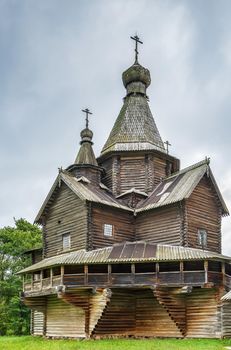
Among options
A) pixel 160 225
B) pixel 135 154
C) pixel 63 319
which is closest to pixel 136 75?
pixel 135 154

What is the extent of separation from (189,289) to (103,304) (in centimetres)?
460

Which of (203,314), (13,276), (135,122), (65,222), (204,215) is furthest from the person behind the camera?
(13,276)

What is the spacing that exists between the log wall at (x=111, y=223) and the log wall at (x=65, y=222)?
628mm

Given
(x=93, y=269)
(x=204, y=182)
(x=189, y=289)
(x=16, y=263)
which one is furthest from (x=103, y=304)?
(x=16, y=263)

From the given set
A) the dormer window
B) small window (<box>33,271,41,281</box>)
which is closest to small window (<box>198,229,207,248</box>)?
the dormer window

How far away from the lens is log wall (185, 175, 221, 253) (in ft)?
93.0

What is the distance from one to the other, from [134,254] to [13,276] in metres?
22.9

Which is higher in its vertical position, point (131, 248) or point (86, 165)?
point (86, 165)

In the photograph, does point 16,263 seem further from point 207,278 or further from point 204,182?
point 207,278

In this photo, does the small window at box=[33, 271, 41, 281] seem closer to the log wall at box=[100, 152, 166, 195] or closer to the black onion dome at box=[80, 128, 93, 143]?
the log wall at box=[100, 152, 166, 195]

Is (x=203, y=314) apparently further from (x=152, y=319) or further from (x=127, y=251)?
(x=127, y=251)

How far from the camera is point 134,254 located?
26000 millimetres

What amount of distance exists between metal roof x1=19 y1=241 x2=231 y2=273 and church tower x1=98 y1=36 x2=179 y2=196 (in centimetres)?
661

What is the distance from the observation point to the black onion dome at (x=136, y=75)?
124 ft
